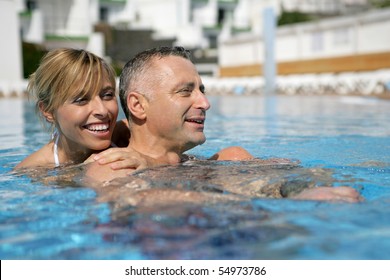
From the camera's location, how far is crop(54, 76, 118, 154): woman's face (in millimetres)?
3291

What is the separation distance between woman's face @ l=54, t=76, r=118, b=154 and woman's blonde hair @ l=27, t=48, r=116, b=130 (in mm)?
40

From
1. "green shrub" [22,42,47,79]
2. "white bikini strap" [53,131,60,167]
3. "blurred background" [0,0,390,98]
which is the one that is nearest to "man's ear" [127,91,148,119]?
"white bikini strap" [53,131,60,167]

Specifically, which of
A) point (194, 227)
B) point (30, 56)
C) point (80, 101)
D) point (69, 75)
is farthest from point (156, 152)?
point (30, 56)

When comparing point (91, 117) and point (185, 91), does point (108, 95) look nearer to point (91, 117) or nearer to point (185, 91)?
point (91, 117)

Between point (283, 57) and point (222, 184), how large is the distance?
23.8 metres

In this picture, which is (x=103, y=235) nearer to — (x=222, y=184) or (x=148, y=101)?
(x=222, y=184)

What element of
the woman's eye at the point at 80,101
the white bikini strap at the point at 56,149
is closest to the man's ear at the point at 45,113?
the white bikini strap at the point at 56,149

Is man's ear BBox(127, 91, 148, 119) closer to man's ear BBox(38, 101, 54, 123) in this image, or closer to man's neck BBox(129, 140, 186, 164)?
man's neck BBox(129, 140, 186, 164)

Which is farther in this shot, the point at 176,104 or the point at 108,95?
the point at 108,95

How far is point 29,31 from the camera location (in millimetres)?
31469

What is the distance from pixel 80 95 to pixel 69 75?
14 cm

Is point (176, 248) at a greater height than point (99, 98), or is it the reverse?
point (99, 98)

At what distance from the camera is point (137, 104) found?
10.4 ft
